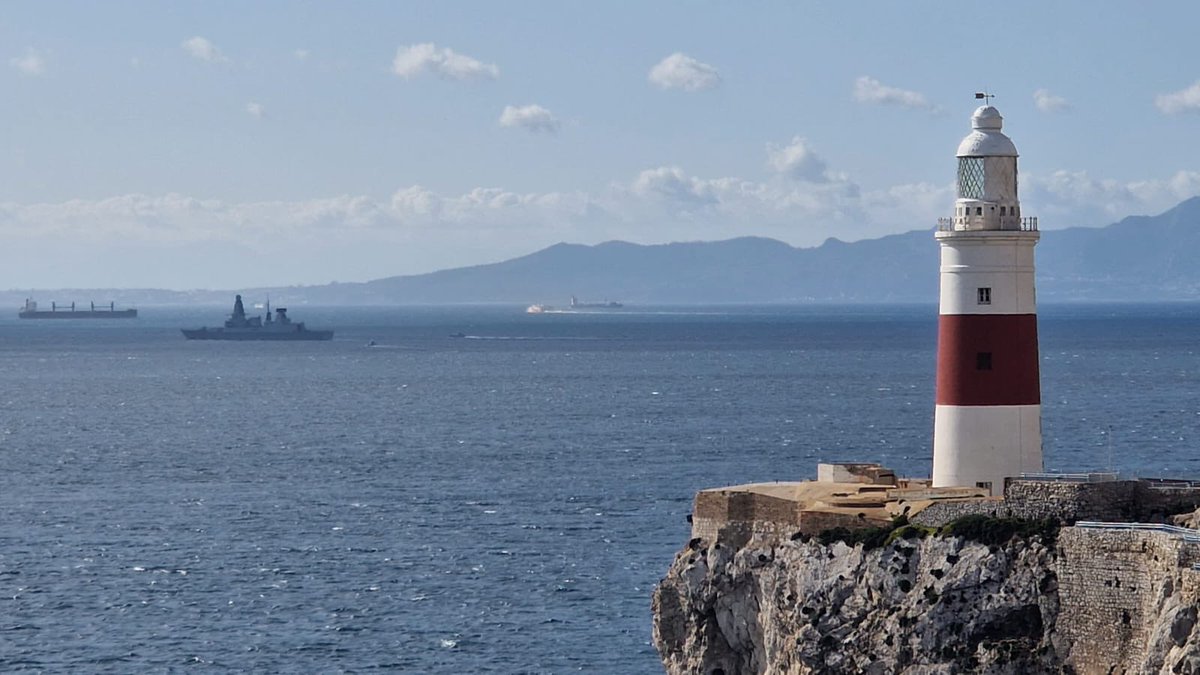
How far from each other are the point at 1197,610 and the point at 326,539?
51.2m

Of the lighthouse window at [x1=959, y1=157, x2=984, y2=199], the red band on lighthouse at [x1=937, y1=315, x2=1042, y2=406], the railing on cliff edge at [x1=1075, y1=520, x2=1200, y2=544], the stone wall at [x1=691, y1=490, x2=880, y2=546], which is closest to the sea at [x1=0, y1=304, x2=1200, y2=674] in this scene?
the stone wall at [x1=691, y1=490, x2=880, y2=546]

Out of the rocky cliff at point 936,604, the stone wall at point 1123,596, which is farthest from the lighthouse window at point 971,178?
the stone wall at point 1123,596

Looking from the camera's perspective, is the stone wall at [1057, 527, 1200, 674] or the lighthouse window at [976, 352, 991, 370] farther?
the lighthouse window at [976, 352, 991, 370]

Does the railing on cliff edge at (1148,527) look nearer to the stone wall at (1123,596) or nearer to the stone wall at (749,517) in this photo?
the stone wall at (1123,596)

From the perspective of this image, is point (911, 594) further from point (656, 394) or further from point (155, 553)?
point (656, 394)

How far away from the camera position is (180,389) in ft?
585

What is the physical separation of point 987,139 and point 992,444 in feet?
17.9

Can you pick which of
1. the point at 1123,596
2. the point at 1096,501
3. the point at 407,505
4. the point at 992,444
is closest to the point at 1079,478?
the point at 1096,501

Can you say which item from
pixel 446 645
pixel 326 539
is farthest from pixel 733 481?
pixel 446 645

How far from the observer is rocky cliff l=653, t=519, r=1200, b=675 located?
28656mm

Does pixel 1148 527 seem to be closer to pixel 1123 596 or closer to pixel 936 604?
pixel 1123 596

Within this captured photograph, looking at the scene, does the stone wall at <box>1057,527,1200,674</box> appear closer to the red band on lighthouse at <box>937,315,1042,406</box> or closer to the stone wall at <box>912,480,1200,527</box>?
the stone wall at <box>912,480,1200,527</box>

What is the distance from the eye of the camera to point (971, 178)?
36.8 metres

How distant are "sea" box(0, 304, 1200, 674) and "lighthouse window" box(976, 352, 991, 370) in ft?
56.9
